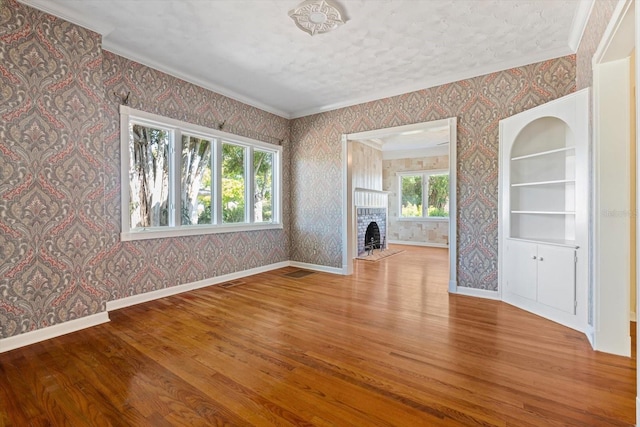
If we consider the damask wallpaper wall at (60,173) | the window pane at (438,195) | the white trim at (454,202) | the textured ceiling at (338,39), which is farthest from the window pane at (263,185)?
the window pane at (438,195)

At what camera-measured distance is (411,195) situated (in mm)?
9133

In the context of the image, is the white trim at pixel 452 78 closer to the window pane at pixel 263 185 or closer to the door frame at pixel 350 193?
the door frame at pixel 350 193

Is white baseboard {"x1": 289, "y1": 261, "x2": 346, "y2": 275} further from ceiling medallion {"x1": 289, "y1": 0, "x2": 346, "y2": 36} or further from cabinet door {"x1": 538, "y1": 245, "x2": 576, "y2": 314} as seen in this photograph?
ceiling medallion {"x1": 289, "y1": 0, "x2": 346, "y2": 36}

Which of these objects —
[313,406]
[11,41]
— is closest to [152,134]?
[11,41]

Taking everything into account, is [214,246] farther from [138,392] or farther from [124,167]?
[138,392]

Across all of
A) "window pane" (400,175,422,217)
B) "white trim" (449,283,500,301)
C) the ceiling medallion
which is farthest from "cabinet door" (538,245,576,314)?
"window pane" (400,175,422,217)

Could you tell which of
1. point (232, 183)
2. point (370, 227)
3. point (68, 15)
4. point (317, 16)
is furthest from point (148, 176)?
point (370, 227)

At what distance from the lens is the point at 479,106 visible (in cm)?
379

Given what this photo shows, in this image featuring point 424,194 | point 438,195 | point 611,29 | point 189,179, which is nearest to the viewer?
point 611,29

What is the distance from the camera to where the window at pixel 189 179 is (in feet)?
11.6

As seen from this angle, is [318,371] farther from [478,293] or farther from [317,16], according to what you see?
[317,16]

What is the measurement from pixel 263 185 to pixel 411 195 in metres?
5.44

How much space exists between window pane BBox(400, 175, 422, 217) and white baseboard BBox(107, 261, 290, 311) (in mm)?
5426

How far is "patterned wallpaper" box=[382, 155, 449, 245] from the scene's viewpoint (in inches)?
337
